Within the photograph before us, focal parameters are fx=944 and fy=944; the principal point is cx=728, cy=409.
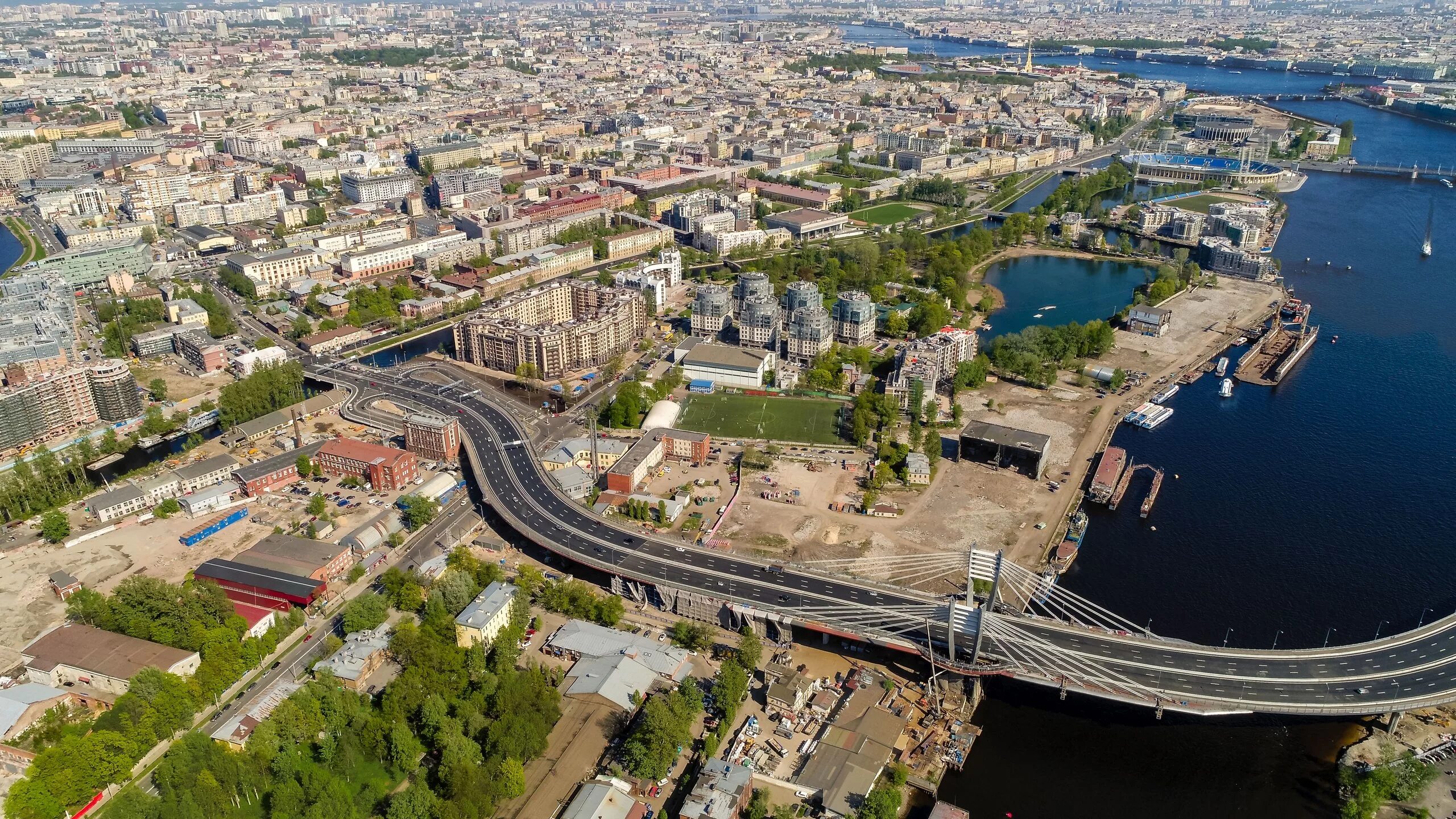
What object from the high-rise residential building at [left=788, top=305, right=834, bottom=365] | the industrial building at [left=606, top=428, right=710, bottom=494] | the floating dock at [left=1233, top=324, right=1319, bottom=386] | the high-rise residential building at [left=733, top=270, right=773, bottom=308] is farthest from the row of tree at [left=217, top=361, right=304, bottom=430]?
the floating dock at [left=1233, top=324, right=1319, bottom=386]

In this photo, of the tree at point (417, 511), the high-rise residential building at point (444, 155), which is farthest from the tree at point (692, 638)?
the high-rise residential building at point (444, 155)

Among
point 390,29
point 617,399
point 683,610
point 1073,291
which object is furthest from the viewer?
point 390,29

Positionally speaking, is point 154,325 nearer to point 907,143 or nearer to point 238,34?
point 907,143

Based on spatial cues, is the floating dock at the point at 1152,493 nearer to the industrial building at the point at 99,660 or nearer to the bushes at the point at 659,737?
the bushes at the point at 659,737

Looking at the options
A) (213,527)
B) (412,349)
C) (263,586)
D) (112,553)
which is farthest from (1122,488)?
(112,553)

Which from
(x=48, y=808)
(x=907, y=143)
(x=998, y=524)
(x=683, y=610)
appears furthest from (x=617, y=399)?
(x=907, y=143)

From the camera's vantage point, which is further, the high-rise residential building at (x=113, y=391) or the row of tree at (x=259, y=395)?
the row of tree at (x=259, y=395)
